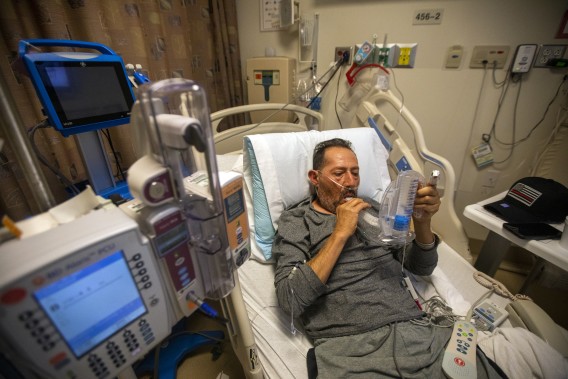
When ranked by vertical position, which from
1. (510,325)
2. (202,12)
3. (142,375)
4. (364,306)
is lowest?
(142,375)

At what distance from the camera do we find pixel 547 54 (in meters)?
1.78

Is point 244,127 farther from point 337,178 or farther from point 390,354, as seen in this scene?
point 390,354

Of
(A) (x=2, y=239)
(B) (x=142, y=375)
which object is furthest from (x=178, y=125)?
(B) (x=142, y=375)

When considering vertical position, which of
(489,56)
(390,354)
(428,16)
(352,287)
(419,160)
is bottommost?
(390,354)

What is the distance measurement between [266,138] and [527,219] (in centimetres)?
140

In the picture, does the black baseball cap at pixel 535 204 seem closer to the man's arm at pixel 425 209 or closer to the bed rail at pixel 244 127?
the man's arm at pixel 425 209

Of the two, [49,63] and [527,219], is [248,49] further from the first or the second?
[527,219]

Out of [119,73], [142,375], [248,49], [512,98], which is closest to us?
[119,73]

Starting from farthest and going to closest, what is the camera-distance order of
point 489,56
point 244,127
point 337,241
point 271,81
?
point 271,81
point 244,127
point 489,56
point 337,241

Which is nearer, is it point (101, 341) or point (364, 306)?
point (101, 341)

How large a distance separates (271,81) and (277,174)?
123 cm

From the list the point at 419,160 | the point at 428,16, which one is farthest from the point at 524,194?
the point at 428,16

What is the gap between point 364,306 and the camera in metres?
1.06

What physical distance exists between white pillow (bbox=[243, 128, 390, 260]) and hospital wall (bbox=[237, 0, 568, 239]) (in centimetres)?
102
